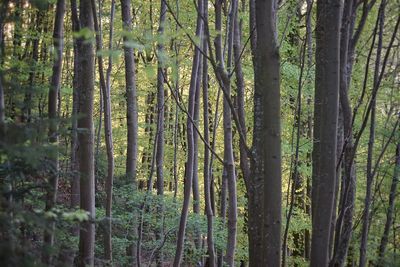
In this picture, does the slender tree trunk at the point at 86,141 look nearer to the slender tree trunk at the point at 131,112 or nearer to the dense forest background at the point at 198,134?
the dense forest background at the point at 198,134

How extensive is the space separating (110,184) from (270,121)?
3.68 meters

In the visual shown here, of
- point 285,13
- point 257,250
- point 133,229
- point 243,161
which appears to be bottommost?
point 133,229

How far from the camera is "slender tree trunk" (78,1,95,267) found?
5145mm

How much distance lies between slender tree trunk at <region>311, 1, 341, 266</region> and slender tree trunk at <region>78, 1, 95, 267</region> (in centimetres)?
254

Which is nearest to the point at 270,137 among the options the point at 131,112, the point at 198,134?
the point at 198,134

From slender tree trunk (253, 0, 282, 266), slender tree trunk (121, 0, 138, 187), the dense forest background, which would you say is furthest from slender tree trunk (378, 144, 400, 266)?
slender tree trunk (253, 0, 282, 266)

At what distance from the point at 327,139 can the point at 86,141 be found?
2.72 metres

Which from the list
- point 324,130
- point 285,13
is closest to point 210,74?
point 285,13

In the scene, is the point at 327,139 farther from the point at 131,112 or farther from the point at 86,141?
the point at 131,112

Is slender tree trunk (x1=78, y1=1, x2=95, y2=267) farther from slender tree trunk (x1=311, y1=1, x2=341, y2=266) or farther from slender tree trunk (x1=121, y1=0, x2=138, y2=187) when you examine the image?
slender tree trunk (x1=121, y1=0, x2=138, y2=187)

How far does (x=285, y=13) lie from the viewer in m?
9.73

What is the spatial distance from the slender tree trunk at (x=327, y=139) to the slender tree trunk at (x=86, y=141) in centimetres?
254

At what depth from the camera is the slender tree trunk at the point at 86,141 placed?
514cm

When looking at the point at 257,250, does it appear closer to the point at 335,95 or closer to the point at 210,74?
the point at 335,95
